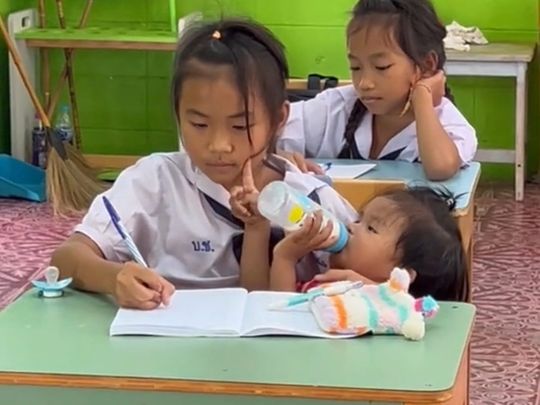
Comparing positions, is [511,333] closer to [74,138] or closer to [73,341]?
[73,341]

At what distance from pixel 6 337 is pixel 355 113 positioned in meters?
1.59

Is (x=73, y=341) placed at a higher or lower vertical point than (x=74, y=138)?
higher

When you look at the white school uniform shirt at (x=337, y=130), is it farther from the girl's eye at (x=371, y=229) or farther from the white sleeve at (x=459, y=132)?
the girl's eye at (x=371, y=229)

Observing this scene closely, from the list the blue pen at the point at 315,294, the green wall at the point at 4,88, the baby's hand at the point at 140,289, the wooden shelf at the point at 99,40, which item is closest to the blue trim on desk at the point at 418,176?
the blue pen at the point at 315,294

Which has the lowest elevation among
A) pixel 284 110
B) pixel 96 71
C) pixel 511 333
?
pixel 511 333

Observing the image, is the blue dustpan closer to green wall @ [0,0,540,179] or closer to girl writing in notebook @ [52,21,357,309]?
green wall @ [0,0,540,179]

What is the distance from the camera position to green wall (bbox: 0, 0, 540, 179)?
16.9 ft

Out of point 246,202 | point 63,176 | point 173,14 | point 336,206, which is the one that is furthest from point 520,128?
point 246,202

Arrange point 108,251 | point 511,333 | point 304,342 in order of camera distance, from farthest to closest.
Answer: point 511,333
point 108,251
point 304,342

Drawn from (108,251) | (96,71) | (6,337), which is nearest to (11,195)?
(96,71)

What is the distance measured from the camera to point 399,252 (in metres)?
1.76

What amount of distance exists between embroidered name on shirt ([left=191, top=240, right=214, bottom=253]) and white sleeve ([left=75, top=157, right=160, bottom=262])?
0.21ft

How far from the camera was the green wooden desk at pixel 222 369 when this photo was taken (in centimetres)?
127

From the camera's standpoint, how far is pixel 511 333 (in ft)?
10.8
